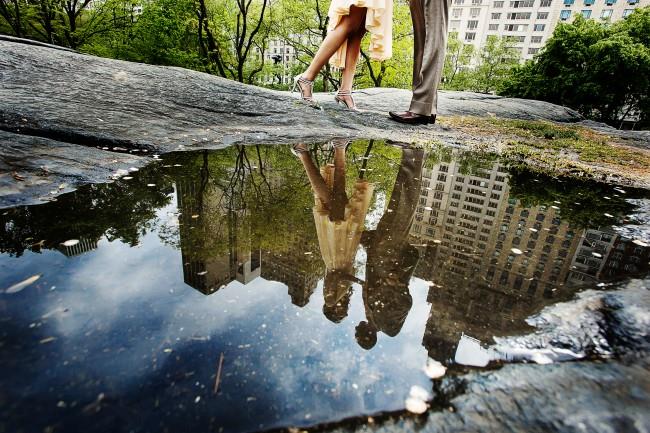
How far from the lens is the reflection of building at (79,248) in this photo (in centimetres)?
145

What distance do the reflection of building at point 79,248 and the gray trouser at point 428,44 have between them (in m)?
4.84

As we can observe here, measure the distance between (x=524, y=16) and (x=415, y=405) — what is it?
9209 centimetres

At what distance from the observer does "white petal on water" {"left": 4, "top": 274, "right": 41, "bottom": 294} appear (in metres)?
1.17

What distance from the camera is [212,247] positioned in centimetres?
161

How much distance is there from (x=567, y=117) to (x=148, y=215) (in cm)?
1241

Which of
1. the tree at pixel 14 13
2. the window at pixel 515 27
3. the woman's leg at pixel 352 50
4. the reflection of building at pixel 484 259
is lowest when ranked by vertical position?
the reflection of building at pixel 484 259

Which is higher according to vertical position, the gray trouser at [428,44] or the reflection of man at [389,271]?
the gray trouser at [428,44]

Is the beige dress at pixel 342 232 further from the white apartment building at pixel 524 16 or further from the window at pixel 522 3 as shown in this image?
the window at pixel 522 3

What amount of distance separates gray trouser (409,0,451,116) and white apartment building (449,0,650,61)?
70281 mm

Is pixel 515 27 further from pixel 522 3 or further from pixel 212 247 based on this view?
pixel 212 247

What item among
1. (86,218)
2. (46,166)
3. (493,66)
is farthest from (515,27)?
(86,218)

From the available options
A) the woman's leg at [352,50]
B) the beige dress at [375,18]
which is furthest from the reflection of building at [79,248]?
the woman's leg at [352,50]

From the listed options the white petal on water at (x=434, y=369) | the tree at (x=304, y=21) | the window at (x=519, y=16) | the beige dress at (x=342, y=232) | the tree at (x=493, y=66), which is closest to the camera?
the white petal on water at (x=434, y=369)

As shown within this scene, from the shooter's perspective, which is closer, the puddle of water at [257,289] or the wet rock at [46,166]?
the puddle of water at [257,289]
